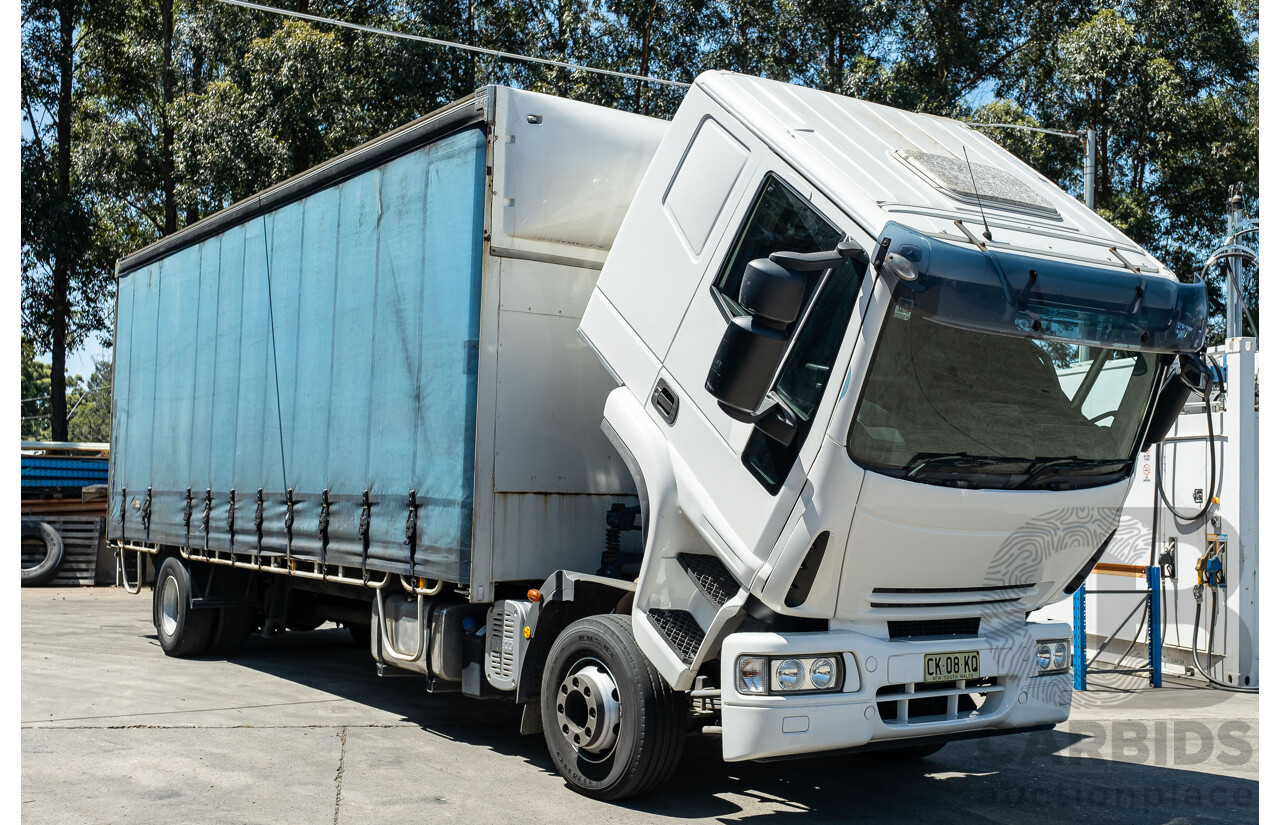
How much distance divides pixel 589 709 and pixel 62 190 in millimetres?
22680

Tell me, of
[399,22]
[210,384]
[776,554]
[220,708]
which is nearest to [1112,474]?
[776,554]

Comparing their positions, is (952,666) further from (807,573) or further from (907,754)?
(907,754)

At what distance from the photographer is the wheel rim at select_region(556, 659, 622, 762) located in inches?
233

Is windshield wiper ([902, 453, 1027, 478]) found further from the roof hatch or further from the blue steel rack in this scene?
the blue steel rack

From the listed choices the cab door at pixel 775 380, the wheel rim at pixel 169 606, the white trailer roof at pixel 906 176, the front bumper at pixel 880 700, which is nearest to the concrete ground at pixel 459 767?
the front bumper at pixel 880 700

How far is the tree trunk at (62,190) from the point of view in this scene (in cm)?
2400

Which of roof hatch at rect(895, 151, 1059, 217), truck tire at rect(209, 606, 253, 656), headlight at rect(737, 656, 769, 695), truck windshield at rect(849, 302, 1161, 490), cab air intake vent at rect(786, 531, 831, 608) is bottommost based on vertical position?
truck tire at rect(209, 606, 253, 656)

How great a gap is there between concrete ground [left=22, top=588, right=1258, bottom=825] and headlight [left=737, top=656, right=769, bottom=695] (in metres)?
1.06

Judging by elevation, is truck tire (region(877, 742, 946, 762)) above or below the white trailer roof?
below

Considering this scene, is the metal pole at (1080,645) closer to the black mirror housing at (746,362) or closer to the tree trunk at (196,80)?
the black mirror housing at (746,362)

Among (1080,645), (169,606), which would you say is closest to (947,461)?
(1080,645)

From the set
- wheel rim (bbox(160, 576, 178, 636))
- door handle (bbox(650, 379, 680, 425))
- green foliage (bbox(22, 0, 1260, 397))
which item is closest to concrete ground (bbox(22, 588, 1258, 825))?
wheel rim (bbox(160, 576, 178, 636))

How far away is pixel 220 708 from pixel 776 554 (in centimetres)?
528

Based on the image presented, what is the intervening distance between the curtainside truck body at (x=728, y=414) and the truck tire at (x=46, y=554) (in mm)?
12824
